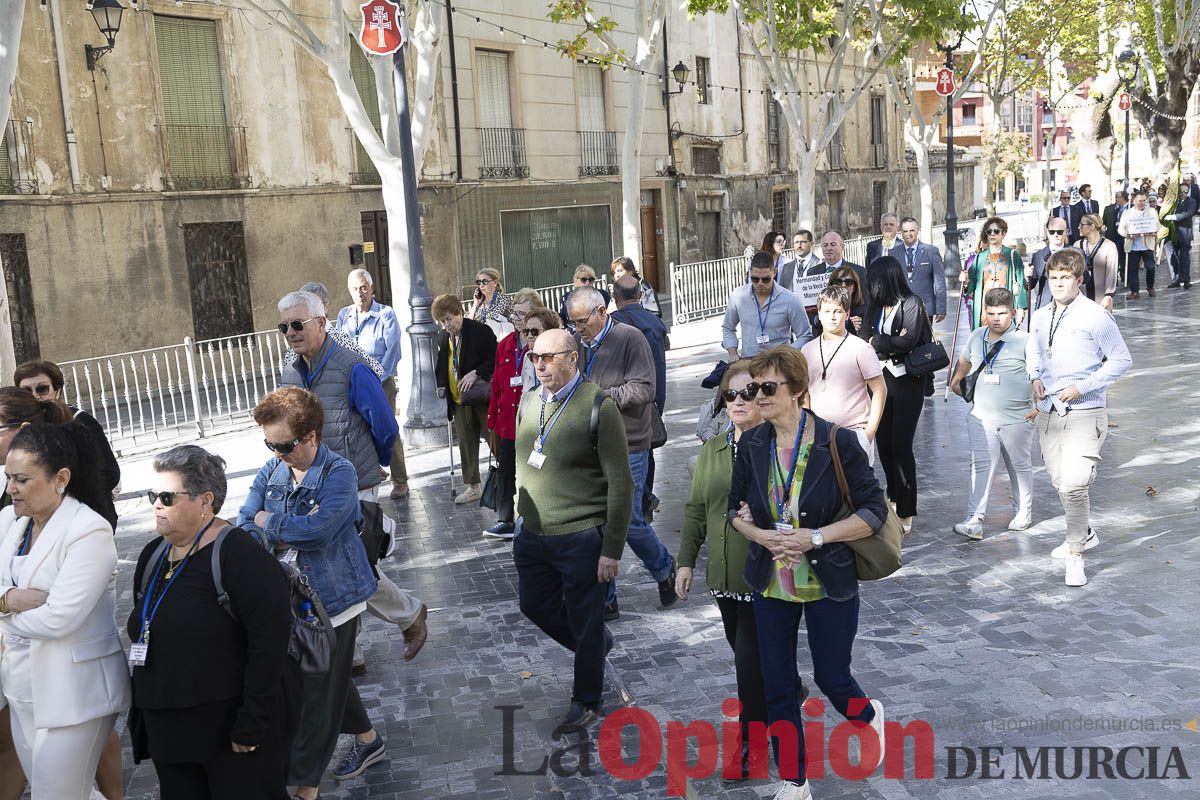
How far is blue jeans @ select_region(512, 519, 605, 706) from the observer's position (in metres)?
4.98

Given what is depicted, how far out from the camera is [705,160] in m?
32.5

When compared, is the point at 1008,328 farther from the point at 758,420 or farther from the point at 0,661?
the point at 0,661

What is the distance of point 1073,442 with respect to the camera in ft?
22.1

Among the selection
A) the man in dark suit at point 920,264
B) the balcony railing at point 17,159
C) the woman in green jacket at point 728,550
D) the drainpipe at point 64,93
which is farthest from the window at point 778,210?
the woman in green jacket at point 728,550

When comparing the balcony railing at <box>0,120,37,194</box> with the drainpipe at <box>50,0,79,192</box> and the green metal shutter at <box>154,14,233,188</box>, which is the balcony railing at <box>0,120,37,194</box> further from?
the green metal shutter at <box>154,14,233,188</box>

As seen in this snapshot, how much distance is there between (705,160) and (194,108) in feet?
54.9

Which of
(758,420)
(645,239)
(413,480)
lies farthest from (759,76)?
(758,420)

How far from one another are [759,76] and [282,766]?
3371cm

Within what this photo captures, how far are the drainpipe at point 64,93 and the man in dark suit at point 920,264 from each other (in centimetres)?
1225

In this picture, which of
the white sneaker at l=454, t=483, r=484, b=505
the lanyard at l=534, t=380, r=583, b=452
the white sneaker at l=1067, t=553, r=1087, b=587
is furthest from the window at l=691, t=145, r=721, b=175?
the lanyard at l=534, t=380, r=583, b=452

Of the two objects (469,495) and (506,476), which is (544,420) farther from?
(469,495)

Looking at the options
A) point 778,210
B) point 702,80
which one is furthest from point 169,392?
point 778,210

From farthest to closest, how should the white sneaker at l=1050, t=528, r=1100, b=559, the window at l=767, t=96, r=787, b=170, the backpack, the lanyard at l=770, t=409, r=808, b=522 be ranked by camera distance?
the window at l=767, t=96, r=787, b=170, the white sneaker at l=1050, t=528, r=1100, b=559, the lanyard at l=770, t=409, r=808, b=522, the backpack

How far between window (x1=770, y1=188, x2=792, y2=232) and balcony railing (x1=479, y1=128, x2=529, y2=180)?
12888mm
